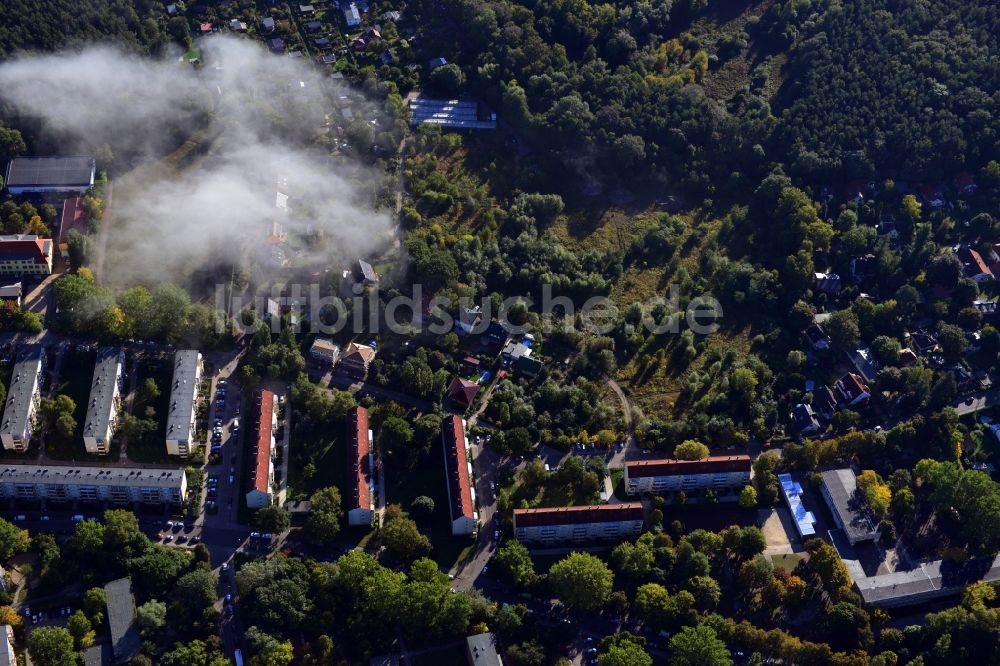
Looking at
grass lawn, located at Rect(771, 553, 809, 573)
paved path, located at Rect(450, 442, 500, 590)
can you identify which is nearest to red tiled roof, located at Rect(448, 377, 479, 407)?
paved path, located at Rect(450, 442, 500, 590)

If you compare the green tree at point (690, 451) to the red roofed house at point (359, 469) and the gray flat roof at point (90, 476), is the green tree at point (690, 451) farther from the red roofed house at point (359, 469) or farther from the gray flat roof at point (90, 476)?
the gray flat roof at point (90, 476)

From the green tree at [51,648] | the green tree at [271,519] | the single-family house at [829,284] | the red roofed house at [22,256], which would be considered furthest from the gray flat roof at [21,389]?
the single-family house at [829,284]

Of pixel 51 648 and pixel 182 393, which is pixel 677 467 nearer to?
pixel 182 393

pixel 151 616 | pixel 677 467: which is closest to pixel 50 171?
pixel 151 616

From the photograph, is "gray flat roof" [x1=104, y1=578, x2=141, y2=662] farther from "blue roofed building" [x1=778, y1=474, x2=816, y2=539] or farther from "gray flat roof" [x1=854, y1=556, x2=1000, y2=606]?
"gray flat roof" [x1=854, y1=556, x2=1000, y2=606]

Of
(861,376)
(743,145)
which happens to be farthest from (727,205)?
(861,376)

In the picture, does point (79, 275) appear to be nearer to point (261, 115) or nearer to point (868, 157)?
point (261, 115)
